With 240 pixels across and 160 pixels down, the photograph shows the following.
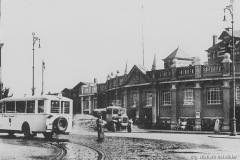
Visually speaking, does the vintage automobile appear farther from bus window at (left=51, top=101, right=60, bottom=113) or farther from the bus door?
bus window at (left=51, top=101, right=60, bottom=113)

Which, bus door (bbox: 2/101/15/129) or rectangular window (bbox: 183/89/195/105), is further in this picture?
rectangular window (bbox: 183/89/195/105)

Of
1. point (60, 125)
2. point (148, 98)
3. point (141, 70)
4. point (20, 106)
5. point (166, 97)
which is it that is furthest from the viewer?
point (141, 70)

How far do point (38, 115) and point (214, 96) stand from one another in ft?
61.7

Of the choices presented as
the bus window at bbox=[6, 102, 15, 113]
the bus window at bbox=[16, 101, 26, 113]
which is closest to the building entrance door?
the bus window at bbox=[6, 102, 15, 113]

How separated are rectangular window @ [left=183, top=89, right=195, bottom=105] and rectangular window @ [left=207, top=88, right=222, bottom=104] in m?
1.68

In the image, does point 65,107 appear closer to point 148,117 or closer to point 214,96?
point 214,96

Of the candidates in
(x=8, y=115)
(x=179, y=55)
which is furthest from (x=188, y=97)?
(x=179, y=55)

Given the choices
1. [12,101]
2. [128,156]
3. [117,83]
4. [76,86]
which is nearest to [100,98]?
[117,83]

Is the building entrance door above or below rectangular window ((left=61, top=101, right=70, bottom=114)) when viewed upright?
below

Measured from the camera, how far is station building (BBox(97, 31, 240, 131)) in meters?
33.7

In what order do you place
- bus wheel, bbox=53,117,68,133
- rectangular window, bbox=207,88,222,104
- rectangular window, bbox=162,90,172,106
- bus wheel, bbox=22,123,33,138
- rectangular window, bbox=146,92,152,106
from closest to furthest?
bus wheel, bbox=53,117,68,133, bus wheel, bbox=22,123,33,138, rectangular window, bbox=207,88,222,104, rectangular window, bbox=162,90,172,106, rectangular window, bbox=146,92,152,106

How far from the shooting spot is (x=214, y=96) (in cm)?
3500

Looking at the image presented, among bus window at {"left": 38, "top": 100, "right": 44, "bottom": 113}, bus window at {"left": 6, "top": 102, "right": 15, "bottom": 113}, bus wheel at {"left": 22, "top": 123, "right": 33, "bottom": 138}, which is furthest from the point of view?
bus window at {"left": 6, "top": 102, "right": 15, "bottom": 113}

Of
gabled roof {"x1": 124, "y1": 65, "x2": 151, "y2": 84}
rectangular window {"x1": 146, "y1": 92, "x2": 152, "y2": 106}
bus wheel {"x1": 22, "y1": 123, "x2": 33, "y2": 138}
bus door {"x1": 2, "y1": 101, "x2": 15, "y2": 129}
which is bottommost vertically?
bus wheel {"x1": 22, "y1": 123, "x2": 33, "y2": 138}
